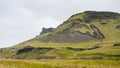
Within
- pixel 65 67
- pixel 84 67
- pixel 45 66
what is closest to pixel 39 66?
pixel 45 66

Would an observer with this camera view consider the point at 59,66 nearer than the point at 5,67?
No

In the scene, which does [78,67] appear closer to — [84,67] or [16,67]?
[84,67]

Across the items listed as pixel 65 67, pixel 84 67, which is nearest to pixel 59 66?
pixel 65 67

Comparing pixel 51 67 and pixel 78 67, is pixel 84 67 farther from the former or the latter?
pixel 51 67

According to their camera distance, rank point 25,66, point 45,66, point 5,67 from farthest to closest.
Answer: point 45,66 → point 25,66 → point 5,67

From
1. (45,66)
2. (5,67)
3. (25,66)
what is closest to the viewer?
(5,67)

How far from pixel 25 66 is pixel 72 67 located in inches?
234

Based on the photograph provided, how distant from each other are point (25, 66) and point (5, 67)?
3729 mm

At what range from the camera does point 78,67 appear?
35.3 meters

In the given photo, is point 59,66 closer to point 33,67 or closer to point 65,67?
point 65,67

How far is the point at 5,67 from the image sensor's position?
28328 millimetres

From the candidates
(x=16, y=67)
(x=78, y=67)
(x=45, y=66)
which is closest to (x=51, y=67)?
(x=45, y=66)

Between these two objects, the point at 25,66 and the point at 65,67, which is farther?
the point at 65,67

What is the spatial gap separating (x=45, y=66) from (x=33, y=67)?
2209 millimetres
